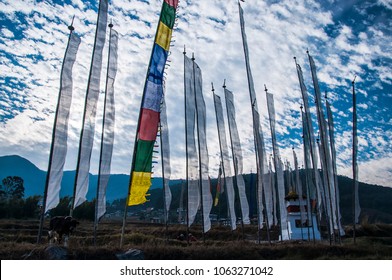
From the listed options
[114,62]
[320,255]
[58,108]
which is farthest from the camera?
[114,62]

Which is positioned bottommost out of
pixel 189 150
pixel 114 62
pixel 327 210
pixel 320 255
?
pixel 320 255

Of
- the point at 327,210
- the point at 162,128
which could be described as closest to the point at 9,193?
the point at 162,128

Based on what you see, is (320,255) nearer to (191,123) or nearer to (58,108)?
(191,123)

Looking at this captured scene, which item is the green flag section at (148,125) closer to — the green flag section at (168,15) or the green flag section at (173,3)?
the green flag section at (168,15)

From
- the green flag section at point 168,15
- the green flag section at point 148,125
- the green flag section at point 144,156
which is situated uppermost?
the green flag section at point 168,15

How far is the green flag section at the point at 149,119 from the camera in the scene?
16.1m

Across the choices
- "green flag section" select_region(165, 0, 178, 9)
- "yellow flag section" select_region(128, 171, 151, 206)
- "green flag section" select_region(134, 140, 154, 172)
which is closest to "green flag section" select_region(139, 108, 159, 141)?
"green flag section" select_region(134, 140, 154, 172)

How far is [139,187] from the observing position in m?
16.2

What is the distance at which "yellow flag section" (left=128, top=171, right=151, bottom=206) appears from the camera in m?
16.0

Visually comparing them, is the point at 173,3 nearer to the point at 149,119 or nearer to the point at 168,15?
the point at 168,15

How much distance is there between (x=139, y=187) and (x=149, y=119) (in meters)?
3.29

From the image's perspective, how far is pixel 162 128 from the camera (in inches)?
917

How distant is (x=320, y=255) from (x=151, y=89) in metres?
11.9

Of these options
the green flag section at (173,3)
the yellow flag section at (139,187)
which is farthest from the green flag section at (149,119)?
the green flag section at (173,3)
